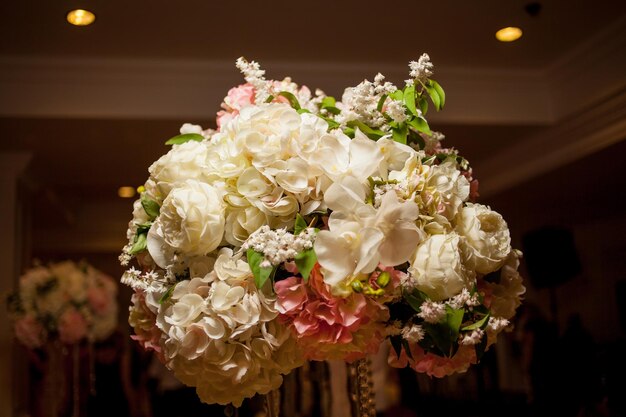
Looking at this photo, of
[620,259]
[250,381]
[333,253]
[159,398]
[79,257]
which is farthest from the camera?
[79,257]

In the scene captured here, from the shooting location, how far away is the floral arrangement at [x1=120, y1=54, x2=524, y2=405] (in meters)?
0.91

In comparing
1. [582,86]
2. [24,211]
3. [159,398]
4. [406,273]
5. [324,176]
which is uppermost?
[582,86]

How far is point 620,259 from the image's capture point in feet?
19.3

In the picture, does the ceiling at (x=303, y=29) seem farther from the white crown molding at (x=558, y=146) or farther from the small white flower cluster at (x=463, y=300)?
the small white flower cluster at (x=463, y=300)

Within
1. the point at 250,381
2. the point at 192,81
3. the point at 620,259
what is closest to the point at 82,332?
the point at 192,81

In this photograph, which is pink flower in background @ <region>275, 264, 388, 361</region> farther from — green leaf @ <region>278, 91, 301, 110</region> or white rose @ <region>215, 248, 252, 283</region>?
green leaf @ <region>278, 91, 301, 110</region>

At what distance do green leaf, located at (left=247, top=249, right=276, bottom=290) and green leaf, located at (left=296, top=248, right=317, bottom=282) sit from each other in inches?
1.5

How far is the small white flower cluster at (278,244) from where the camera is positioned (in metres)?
0.90

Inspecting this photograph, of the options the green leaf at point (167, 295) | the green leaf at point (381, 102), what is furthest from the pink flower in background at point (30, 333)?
the green leaf at point (381, 102)

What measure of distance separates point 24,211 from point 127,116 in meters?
1.62

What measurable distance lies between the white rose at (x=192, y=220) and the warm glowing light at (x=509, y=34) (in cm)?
308

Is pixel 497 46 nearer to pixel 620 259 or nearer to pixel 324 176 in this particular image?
pixel 620 259

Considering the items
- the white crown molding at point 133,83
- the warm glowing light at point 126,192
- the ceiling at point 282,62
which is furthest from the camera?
the warm glowing light at point 126,192

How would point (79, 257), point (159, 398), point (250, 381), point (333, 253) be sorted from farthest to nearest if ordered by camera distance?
point (79, 257)
point (159, 398)
point (250, 381)
point (333, 253)
